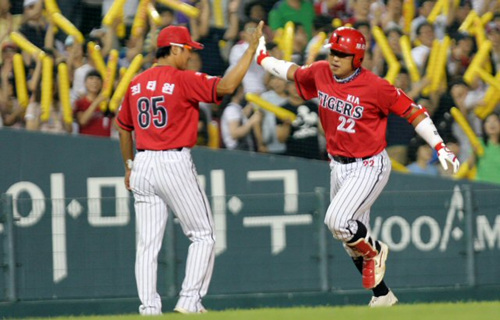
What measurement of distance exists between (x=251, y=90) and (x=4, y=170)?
9.08 feet

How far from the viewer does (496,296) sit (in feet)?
36.7

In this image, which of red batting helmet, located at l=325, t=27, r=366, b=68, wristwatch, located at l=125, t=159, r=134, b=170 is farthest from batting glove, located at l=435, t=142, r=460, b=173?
wristwatch, located at l=125, t=159, r=134, b=170

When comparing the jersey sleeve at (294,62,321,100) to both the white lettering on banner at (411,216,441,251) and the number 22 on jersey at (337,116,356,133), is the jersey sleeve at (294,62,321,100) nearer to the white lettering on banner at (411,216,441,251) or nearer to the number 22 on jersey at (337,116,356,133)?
the number 22 on jersey at (337,116,356,133)

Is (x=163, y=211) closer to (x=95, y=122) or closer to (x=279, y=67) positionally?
(x=279, y=67)

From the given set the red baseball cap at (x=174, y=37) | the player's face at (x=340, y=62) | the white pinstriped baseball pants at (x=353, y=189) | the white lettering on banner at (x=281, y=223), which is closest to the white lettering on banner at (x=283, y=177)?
the white lettering on banner at (x=281, y=223)

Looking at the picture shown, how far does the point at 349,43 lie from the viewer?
27.0ft

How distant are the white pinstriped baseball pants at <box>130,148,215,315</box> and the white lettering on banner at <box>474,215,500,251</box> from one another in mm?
4041

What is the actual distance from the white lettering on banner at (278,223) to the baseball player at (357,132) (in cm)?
277

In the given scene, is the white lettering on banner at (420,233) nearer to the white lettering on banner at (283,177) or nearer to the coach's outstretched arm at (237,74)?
the white lettering on banner at (283,177)

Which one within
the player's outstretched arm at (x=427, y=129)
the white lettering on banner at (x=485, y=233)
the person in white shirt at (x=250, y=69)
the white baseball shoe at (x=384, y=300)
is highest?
the person in white shirt at (x=250, y=69)

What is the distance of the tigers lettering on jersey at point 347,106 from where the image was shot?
8.27 metres

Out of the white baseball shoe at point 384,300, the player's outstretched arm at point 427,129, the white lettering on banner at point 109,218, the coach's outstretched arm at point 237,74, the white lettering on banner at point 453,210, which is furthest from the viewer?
the white lettering on banner at point 453,210

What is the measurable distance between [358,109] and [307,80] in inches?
21.7

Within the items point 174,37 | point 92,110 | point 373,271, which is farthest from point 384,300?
point 92,110
